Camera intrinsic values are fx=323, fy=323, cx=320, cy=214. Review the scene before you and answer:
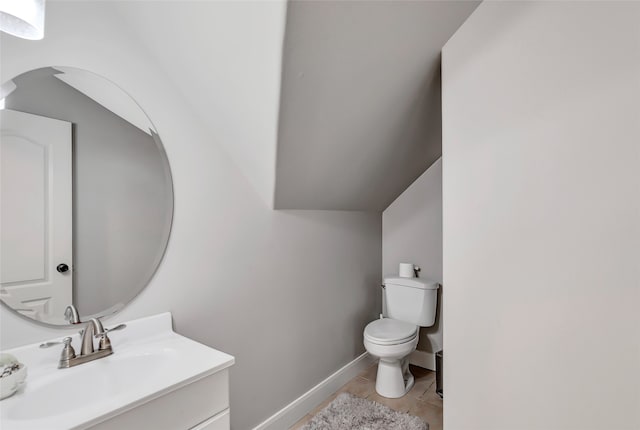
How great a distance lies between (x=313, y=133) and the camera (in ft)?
5.24

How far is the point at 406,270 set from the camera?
8.85 feet

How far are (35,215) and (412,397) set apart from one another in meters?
2.42

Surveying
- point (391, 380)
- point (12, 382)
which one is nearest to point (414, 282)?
point (391, 380)

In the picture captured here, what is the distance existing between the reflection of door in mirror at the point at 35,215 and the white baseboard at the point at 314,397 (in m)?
1.30

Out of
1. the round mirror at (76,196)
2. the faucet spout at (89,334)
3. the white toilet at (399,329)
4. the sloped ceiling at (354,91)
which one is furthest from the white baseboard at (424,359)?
the faucet spout at (89,334)

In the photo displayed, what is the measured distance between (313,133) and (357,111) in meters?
0.25

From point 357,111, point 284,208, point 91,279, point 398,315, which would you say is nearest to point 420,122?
point 357,111

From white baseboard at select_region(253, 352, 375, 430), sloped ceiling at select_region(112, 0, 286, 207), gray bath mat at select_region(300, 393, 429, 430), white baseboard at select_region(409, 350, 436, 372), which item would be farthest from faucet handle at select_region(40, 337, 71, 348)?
white baseboard at select_region(409, 350, 436, 372)

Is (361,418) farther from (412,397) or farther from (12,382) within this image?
(12,382)

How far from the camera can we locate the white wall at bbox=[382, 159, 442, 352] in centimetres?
271

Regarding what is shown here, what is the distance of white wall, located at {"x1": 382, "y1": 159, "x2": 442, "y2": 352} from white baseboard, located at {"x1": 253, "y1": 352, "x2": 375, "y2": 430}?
58cm

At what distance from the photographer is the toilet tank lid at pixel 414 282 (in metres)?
2.52

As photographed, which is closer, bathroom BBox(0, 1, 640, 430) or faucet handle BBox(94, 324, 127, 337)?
bathroom BBox(0, 1, 640, 430)

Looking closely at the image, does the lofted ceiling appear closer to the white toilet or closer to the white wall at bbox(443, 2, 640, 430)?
the white wall at bbox(443, 2, 640, 430)
